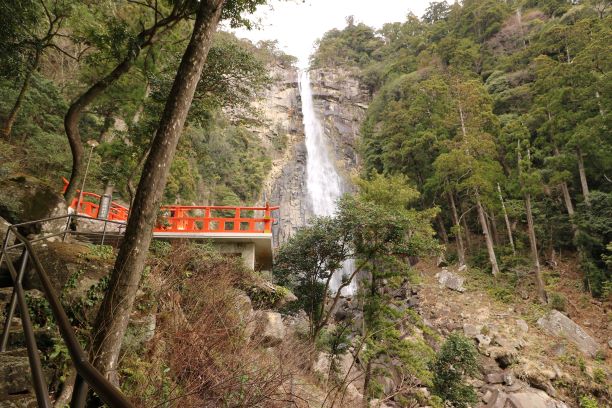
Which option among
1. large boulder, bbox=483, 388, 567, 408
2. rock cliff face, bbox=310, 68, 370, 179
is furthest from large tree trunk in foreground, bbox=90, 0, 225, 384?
rock cliff face, bbox=310, 68, 370, 179

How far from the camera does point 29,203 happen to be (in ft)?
20.1

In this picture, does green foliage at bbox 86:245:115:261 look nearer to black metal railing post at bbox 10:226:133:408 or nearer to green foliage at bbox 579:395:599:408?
black metal railing post at bbox 10:226:133:408

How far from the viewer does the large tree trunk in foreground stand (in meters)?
2.94

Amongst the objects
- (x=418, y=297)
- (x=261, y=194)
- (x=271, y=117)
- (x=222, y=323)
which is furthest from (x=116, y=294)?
(x=271, y=117)

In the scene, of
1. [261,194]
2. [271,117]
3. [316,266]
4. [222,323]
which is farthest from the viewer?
[271,117]

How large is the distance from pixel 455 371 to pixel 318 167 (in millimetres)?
23757

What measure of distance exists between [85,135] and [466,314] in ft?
55.5

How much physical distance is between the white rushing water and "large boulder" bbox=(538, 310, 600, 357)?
15475 mm

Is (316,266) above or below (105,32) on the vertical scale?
below

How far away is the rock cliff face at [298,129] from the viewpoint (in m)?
28.5

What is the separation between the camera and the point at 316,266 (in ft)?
37.0

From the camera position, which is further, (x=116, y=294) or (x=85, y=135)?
(x=85, y=135)

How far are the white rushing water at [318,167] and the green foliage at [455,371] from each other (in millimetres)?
16875

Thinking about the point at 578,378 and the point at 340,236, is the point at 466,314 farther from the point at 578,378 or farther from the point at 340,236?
the point at 340,236
